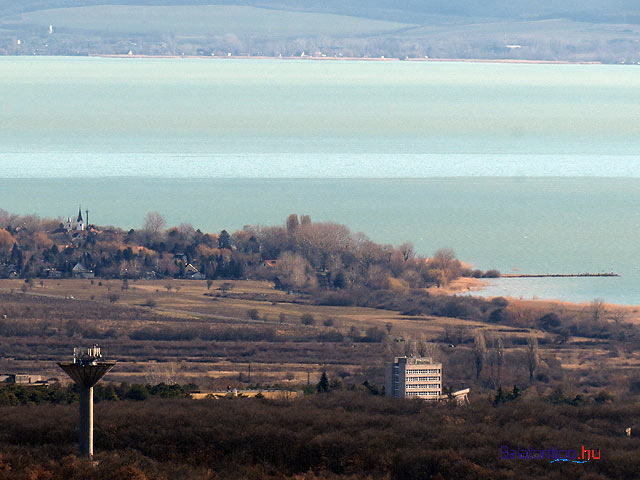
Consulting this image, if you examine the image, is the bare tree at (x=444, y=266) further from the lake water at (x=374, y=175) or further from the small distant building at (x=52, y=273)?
the small distant building at (x=52, y=273)

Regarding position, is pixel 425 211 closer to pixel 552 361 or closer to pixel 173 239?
pixel 173 239

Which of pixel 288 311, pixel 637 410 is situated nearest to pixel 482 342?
pixel 288 311

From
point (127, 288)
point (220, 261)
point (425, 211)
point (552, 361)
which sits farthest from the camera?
point (425, 211)

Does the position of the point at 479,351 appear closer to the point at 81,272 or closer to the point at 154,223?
the point at 81,272

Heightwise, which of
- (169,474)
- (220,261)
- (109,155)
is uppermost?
(109,155)

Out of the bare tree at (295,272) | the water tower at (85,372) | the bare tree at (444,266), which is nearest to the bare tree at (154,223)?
the bare tree at (295,272)

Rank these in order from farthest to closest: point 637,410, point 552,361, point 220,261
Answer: point 220,261 < point 552,361 < point 637,410

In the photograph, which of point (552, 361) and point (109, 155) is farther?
point (109, 155)
